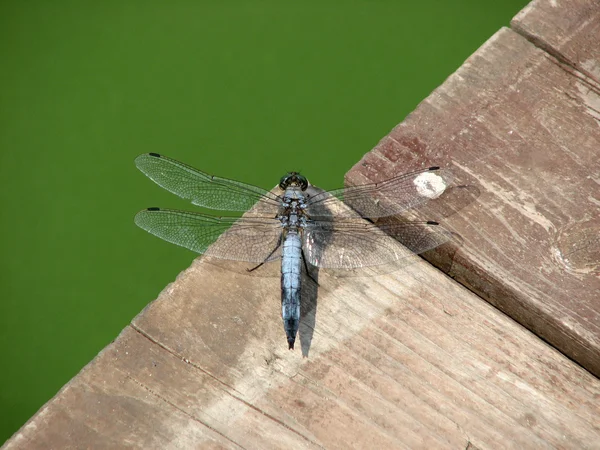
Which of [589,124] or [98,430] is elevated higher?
[589,124]

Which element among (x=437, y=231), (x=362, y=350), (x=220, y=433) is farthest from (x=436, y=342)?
(x=220, y=433)

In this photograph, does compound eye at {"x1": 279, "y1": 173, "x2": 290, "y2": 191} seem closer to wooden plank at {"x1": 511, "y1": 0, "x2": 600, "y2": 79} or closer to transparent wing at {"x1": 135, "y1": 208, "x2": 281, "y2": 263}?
transparent wing at {"x1": 135, "y1": 208, "x2": 281, "y2": 263}

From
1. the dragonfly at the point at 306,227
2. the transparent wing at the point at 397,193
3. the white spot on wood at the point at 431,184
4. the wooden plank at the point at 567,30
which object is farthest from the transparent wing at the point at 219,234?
the wooden plank at the point at 567,30

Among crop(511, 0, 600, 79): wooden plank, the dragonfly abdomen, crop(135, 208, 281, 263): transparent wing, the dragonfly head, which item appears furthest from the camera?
the dragonfly head

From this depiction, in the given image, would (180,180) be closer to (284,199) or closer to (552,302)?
(284,199)

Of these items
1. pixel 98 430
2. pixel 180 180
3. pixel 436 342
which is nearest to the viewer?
pixel 98 430

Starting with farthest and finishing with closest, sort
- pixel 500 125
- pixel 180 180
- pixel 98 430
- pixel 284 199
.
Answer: pixel 180 180, pixel 284 199, pixel 500 125, pixel 98 430

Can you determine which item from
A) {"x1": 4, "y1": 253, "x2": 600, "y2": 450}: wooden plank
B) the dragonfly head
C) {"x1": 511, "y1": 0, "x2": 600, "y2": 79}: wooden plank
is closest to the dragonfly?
the dragonfly head
